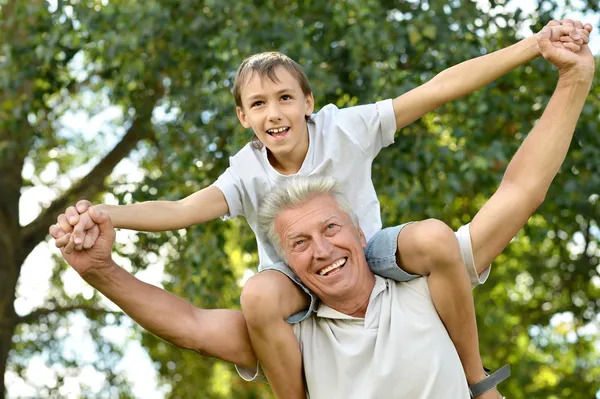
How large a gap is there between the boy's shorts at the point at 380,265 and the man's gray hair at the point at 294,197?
83 millimetres

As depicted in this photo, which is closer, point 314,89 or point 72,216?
point 72,216

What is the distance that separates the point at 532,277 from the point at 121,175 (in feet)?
13.5

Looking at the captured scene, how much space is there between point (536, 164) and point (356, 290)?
0.64m

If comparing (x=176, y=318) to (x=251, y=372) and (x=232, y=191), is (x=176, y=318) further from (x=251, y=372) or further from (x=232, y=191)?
(x=232, y=191)

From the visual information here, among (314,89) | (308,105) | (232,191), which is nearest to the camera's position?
(232,191)

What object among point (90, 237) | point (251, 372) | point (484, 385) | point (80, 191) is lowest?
point (80, 191)

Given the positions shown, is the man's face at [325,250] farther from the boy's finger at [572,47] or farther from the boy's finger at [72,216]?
the boy's finger at [572,47]

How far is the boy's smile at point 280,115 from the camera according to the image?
314 cm

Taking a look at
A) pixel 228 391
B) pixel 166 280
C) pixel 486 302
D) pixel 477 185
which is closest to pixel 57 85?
pixel 166 280

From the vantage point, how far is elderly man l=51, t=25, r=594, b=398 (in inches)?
107

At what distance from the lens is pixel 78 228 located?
2.61 metres

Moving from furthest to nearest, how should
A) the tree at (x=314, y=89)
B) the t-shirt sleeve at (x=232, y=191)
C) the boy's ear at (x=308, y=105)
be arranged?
the tree at (x=314, y=89) < the boy's ear at (x=308, y=105) < the t-shirt sleeve at (x=232, y=191)

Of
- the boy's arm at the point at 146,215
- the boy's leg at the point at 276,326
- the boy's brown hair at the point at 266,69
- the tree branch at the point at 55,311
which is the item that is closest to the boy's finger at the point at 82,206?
the boy's arm at the point at 146,215

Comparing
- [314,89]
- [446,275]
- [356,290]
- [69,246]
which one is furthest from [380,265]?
[314,89]
